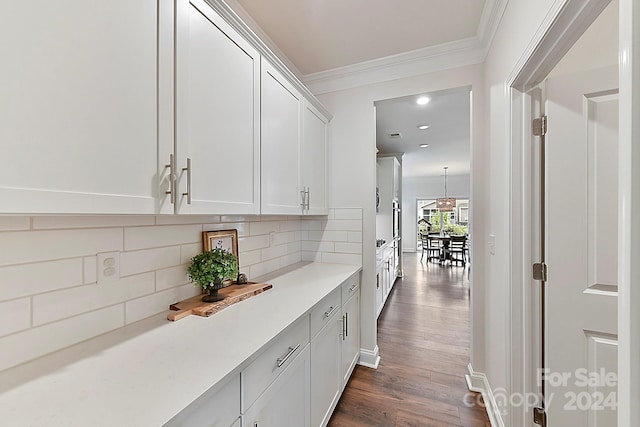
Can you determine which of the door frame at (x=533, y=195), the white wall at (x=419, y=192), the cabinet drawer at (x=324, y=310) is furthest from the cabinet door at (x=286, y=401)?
the white wall at (x=419, y=192)

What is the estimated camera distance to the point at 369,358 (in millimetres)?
2359

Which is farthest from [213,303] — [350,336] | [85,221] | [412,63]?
[412,63]

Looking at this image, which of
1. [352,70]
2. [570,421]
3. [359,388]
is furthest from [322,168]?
[570,421]

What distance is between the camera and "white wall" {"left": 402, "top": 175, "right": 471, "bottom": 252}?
29.3 feet

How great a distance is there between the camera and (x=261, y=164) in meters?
1.47

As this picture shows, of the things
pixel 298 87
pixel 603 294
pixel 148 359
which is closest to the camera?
pixel 148 359

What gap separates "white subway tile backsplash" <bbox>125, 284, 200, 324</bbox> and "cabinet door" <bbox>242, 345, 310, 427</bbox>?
0.61 metres

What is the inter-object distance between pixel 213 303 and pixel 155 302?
24 centimetres

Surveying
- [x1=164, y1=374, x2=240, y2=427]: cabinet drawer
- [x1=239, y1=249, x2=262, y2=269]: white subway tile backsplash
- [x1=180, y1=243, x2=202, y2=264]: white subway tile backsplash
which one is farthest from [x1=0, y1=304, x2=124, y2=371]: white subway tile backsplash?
[x1=239, y1=249, x2=262, y2=269]: white subway tile backsplash

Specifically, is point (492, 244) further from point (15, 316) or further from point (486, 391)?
point (15, 316)

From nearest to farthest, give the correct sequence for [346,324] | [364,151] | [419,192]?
[346,324] → [364,151] → [419,192]

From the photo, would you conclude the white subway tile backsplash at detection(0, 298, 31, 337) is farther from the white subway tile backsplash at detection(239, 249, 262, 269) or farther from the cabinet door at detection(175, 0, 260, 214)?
the white subway tile backsplash at detection(239, 249, 262, 269)

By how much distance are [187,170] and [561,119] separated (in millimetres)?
1686

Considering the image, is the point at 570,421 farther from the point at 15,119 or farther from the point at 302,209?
the point at 15,119
